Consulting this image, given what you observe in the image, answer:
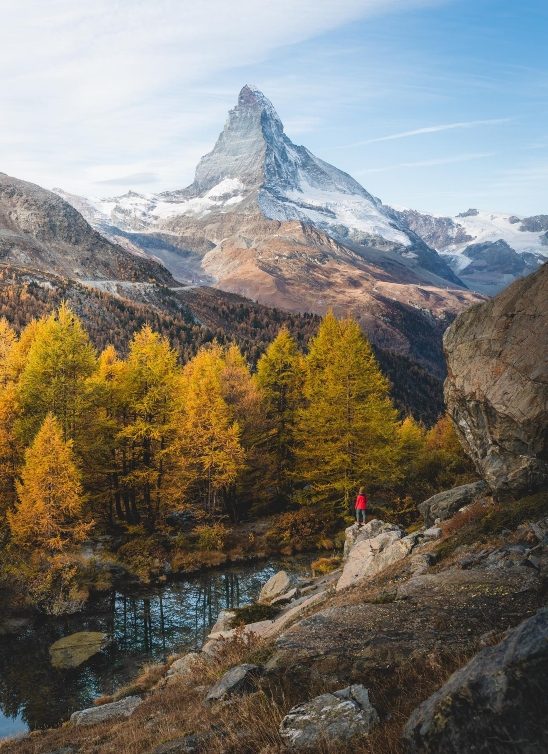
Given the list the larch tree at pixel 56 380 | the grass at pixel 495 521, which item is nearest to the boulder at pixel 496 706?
the grass at pixel 495 521

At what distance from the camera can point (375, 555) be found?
20.3m

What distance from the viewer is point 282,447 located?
43.8 metres

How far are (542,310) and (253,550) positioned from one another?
2686 centimetres

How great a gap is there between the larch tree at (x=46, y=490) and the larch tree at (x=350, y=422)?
51.0 feet

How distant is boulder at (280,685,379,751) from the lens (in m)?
5.70

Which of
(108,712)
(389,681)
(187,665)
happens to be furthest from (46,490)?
(389,681)

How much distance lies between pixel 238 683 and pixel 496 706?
16.7ft

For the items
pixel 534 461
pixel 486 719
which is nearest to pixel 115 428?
pixel 534 461

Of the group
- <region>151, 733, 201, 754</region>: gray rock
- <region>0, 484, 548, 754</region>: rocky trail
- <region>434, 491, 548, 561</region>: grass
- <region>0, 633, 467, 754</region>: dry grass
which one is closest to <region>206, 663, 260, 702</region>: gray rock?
<region>0, 484, 548, 754</region>: rocky trail

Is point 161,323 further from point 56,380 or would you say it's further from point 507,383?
point 507,383

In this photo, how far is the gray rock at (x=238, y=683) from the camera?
812cm

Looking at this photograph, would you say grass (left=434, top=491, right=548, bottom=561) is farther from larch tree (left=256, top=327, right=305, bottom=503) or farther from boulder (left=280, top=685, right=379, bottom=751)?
larch tree (left=256, top=327, right=305, bottom=503)

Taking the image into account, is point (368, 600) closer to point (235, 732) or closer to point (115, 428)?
point (235, 732)

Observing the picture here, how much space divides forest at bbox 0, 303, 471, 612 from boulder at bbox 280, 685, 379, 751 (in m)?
25.4
